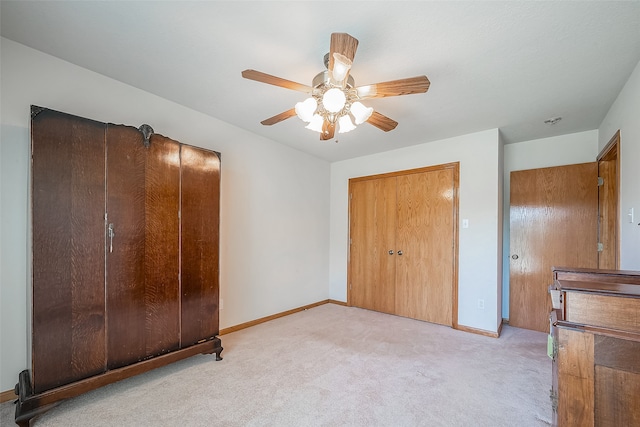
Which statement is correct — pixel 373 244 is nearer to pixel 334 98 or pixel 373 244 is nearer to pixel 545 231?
pixel 545 231

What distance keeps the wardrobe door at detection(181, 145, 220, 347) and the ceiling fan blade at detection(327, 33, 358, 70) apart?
1.54 m

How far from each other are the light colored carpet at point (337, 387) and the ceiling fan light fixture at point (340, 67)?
207cm

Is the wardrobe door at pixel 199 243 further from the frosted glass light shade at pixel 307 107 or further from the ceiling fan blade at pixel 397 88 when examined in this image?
the ceiling fan blade at pixel 397 88

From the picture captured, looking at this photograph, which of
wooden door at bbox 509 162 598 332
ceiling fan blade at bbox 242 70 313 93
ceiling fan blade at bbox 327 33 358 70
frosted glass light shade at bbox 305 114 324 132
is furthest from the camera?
wooden door at bbox 509 162 598 332

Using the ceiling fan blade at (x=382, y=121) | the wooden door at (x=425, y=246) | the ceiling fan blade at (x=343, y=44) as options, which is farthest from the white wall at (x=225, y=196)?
the ceiling fan blade at (x=343, y=44)

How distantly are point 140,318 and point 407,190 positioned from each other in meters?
3.35

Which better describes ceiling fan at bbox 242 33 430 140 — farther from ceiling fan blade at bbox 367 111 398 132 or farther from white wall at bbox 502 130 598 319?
white wall at bbox 502 130 598 319

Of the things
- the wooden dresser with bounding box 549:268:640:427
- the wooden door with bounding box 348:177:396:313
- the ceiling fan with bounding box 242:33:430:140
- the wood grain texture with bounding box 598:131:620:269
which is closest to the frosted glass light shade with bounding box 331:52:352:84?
the ceiling fan with bounding box 242:33:430:140

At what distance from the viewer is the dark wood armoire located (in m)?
1.62

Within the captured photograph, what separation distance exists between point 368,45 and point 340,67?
428 millimetres

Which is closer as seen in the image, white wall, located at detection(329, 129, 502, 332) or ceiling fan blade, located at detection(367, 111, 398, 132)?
ceiling fan blade, located at detection(367, 111, 398, 132)

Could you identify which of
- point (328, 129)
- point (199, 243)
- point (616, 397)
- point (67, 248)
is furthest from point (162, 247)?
point (616, 397)

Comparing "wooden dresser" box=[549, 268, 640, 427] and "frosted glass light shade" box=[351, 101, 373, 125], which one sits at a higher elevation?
"frosted glass light shade" box=[351, 101, 373, 125]

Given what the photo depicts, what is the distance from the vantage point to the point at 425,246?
11.8ft
